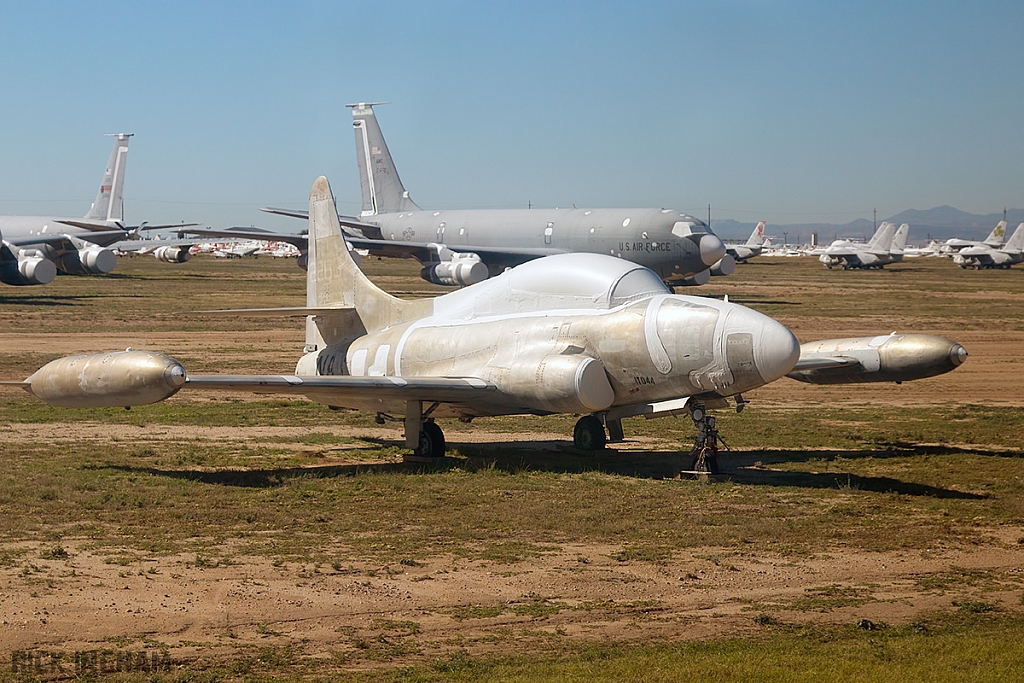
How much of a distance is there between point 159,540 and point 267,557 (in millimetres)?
1260

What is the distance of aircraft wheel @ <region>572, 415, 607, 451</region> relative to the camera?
15844 millimetres

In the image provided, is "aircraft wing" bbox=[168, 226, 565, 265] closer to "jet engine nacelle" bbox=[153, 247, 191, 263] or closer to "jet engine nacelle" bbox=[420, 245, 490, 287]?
"jet engine nacelle" bbox=[420, 245, 490, 287]

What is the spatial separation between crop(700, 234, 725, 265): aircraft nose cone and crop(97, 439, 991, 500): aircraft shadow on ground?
28248mm

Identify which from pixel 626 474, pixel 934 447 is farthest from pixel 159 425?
pixel 934 447

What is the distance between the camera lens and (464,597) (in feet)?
29.1

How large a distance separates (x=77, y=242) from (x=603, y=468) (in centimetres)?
5388

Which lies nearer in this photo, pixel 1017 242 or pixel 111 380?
pixel 111 380

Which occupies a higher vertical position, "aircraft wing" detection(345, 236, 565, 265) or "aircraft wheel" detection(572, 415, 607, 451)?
"aircraft wing" detection(345, 236, 565, 265)

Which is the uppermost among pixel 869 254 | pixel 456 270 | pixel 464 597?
pixel 869 254

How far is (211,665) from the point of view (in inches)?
282

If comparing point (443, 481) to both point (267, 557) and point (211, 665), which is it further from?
point (211, 665)

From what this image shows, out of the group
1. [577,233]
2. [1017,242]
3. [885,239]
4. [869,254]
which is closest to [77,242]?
[577,233]

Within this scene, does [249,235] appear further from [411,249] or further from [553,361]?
[553,361]

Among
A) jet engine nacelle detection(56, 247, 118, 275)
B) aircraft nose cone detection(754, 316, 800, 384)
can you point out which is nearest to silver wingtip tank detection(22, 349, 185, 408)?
aircraft nose cone detection(754, 316, 800, 384)
